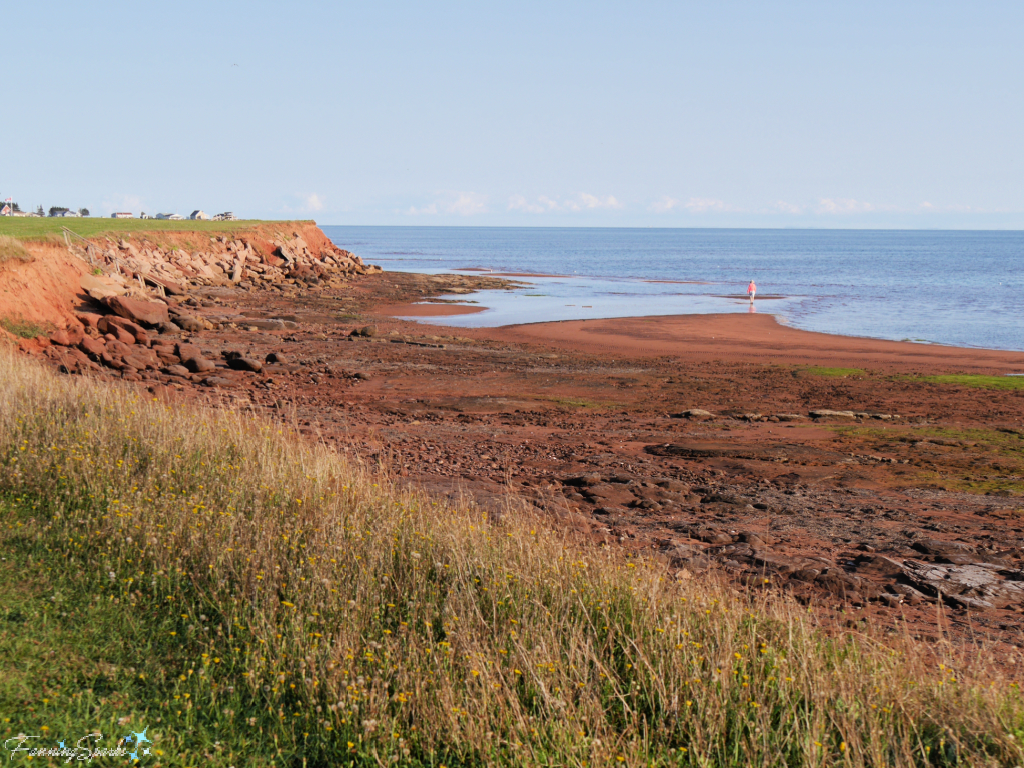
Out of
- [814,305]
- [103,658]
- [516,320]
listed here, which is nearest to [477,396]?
[103,658]

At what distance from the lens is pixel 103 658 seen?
16.2ft

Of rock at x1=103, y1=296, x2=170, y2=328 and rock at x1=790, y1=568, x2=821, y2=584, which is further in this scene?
rock at x1=103, y1=296, x2=170, y2=328

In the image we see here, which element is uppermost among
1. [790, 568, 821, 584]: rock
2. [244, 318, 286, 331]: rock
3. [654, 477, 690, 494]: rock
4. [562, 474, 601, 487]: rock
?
[244, 318, 286, 331]: rock

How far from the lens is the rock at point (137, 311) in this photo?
891 inches

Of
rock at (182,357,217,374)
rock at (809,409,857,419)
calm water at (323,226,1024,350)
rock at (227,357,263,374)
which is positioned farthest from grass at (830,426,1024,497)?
calm water at (323,226,1024,350)

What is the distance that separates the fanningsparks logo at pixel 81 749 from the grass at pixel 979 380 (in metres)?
21.2

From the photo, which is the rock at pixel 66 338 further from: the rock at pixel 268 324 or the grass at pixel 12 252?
the rock at pixel 268 324

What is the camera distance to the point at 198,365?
18.4m

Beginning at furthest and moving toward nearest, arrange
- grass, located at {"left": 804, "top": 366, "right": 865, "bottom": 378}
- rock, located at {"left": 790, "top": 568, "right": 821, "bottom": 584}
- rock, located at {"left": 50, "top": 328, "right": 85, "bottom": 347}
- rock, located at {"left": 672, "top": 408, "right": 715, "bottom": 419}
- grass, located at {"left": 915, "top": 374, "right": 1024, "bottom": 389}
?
grass, located at {"left": 804, "top": 366, "right": 865, "bottom": 378}
grass, located at {"left": 915, "top": 374, "right": 1024, "bottom": 389}
rock, located at {"left": 50, "top": 328, "right": 85, "bottom": 347}
rock, located at {"left": 672, "top": 408, "right": 715, "bottom": 419}
rock, located at {"left": 790, "top": 568, "right": 821, "bottom": 584}

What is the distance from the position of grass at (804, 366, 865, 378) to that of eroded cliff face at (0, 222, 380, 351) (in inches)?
779

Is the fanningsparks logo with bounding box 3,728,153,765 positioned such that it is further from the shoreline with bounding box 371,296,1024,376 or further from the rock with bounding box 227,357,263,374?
the shoreline with bounding box 371,296,1024,376

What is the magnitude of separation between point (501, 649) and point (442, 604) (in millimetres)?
1029

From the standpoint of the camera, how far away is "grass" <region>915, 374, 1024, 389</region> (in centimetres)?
2030

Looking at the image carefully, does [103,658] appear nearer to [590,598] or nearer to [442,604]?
[442,604]
